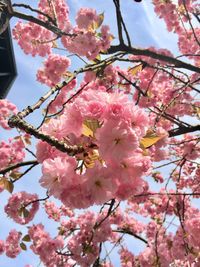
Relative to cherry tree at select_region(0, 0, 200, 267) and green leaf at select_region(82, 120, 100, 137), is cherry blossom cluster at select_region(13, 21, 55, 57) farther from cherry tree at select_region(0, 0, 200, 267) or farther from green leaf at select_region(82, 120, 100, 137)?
green leaf at select_region(82, 120, 100, 137)

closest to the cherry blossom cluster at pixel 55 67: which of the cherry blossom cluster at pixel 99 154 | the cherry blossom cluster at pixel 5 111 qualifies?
the cherry blossom cluster at pixel 5 111

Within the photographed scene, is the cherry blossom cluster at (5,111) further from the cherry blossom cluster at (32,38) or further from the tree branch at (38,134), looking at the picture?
the tree branch at (38,134)

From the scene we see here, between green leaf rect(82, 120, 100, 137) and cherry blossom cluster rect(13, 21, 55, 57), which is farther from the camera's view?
cherry blossom cluster rect(13, 21, 55, 57)

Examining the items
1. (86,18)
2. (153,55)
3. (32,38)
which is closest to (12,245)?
(32,38)

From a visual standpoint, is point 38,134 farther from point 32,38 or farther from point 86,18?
point 32,38

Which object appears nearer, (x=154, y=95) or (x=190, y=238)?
(x=190, y=238)

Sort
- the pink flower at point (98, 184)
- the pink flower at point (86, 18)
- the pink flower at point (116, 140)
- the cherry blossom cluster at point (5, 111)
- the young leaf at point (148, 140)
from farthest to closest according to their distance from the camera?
the cherry blossom cluster at point (5, 111) < the pink flower at point (86, 18) < the young leaf at point (148, 140) < the pink flower at point (98, 184) < the pink flower at point (116, 140)

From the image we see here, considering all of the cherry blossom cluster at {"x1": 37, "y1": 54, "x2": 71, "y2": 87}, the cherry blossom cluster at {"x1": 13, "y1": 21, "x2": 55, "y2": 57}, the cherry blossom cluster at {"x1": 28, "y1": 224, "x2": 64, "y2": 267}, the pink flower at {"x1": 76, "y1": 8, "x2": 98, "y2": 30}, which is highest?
the cherry blossom cluster at {"x1": 13, "y1": 21, "x2": 55, "y2": 57}

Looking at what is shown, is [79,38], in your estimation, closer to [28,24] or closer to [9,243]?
[28,24]

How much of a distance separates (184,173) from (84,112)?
621cm

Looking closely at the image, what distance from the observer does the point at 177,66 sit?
4.38m

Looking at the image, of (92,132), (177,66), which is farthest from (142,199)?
(92,132)

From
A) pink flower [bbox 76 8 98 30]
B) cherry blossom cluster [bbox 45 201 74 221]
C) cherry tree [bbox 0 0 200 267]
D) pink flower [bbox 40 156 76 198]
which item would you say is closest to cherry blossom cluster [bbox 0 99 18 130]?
cherry tree [bbox 0 0 200 267]

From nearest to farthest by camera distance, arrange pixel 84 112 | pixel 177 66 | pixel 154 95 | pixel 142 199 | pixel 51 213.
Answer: pixel 84 112, pixel 177 66, pixel 154 95, pixel 142 199, pixel 51 213
